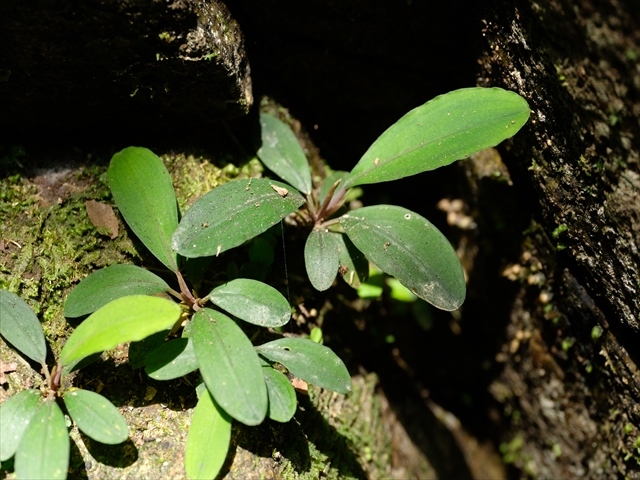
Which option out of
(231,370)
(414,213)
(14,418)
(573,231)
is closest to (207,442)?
(231,370)

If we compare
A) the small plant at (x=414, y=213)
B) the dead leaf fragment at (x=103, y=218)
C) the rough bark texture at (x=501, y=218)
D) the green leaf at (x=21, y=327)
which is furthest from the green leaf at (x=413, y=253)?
the green leaf at (x=21, y=327)

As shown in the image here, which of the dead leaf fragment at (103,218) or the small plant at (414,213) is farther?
the dead leaf fragment at (103,218)

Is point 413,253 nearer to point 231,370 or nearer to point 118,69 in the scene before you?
point 231,370

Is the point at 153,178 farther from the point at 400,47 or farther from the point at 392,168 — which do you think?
the point at 400,47

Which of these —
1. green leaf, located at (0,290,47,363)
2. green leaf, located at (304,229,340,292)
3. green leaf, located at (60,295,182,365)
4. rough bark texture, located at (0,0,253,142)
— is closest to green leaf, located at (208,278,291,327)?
green leaf, located at (304,229,340,292)

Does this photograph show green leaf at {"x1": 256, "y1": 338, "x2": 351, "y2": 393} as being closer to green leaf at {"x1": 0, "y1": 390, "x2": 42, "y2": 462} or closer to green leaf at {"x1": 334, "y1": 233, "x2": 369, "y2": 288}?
green leaf at {"x1": 334, "y1": 233, "x2": 369, "y2": 288}

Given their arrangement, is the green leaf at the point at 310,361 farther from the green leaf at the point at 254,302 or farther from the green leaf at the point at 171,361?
the green leaf at the point at 171,361

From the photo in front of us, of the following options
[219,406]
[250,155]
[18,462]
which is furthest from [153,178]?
[18,462]

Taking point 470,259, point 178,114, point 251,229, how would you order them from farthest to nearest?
point 470,259
point 178,114
point 251,229
